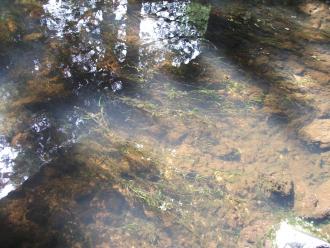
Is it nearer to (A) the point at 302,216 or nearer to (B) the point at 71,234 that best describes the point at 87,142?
(B) the point at 71,234

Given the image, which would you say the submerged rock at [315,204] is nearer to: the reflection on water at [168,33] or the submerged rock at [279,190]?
the submerged rock at [279,190]

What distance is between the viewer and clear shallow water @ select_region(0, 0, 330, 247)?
330 cm

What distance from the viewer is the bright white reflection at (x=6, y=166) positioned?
327 cm

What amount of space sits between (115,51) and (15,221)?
9.44ft

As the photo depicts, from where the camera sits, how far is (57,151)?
365 cm

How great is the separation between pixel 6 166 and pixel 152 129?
163cm

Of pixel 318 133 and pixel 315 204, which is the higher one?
pixel 318 133

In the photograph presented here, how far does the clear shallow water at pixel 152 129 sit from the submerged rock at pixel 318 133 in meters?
0.08

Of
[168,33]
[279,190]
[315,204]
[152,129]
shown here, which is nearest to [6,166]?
[152,129]

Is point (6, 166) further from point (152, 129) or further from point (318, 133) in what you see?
point (318, 133)

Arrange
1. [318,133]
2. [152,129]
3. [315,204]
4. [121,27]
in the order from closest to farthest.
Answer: [315,204] < [152,129] < [318,133] < [121,27]

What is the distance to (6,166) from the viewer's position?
343 centimetres

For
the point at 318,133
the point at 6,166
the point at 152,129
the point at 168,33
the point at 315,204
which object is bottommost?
the point at 315,204

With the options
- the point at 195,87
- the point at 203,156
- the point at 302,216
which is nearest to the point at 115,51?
the point at 195,87
